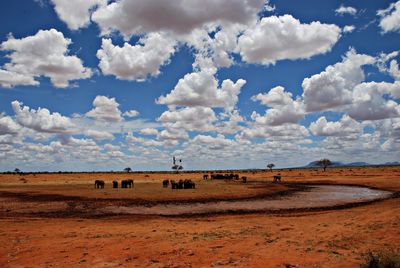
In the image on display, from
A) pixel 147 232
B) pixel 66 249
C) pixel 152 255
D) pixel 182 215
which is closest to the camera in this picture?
pixel 152 255

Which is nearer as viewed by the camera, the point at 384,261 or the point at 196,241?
the point at 384,261

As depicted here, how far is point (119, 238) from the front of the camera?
55.4 ft

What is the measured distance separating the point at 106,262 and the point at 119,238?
3.77 meters

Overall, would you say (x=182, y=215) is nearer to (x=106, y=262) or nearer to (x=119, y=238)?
(x=119, y=238)

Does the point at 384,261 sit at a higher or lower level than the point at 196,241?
higher

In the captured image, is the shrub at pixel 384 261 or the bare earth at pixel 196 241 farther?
the bare earth at pixel 196 241

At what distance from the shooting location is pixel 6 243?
1648cm

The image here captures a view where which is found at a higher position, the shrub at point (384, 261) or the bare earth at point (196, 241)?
the shrub at point (384, 261)

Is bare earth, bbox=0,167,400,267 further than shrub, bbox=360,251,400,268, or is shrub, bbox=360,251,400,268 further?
A: bare earth, bbox=0,167,400,267

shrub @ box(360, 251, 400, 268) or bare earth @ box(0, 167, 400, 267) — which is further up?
shrub @ box(360, 251, 400, 268)

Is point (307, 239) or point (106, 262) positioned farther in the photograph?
point (307, 239)

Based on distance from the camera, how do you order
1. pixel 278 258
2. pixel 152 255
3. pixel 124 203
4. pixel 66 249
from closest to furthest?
1. pixel 278 258
2. pixel 152 255
3. pixel 66 249
4. pixel 124 203

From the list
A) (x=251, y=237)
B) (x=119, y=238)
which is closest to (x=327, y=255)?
(x=251, y=237)

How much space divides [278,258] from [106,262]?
6.08 metres
